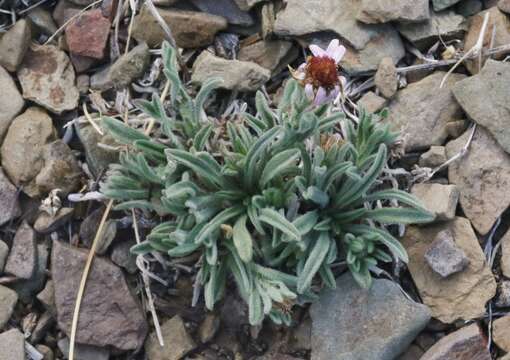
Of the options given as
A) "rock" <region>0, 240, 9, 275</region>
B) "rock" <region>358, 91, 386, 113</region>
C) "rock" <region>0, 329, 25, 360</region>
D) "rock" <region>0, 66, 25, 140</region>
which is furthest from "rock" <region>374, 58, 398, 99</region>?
"rock" <region>0, 329, 25, 360</region>

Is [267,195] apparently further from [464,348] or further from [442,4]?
[442,4]

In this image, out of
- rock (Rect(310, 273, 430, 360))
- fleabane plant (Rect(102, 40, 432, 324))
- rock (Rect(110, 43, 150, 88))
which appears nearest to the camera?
fleabane plant (Rect(102, 40, 432, 324))

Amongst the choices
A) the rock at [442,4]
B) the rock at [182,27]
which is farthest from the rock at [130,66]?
the rock at [442,4]

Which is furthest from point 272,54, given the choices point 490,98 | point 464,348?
point 464,348

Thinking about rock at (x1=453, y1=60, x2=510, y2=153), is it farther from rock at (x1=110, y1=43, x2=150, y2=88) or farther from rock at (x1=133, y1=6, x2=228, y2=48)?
rock at (x1=110, y1=43, x2=150, y2=88)

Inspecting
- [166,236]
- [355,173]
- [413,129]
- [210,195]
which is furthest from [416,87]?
[166,236]
